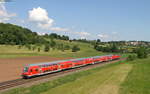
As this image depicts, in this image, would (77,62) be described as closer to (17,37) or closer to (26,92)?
(26,92)

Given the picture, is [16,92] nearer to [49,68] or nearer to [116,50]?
[49,68]

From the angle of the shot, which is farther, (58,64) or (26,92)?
(58,64)

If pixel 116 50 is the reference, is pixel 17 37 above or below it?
above

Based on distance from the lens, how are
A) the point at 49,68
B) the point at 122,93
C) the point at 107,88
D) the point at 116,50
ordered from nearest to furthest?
1. the point at 122,93
2. the point at 107,88
3. the point at 49,68
4. the point at 116,50

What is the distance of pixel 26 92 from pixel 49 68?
16.6 metres

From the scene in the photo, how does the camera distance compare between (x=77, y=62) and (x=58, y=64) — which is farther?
(x=77, y=62)

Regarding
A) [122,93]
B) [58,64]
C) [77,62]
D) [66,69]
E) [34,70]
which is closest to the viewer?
[122,93]

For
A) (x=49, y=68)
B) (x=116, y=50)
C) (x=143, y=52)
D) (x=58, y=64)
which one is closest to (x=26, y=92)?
(x=49, y=68)

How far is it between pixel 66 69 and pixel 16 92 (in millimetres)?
27412

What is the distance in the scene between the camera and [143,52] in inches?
3794

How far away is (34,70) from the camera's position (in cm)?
3588

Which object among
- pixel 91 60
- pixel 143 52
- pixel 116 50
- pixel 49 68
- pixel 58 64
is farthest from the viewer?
pixel 116 50

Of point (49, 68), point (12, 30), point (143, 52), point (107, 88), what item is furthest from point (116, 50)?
point (107, 88)

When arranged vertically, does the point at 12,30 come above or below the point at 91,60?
above
